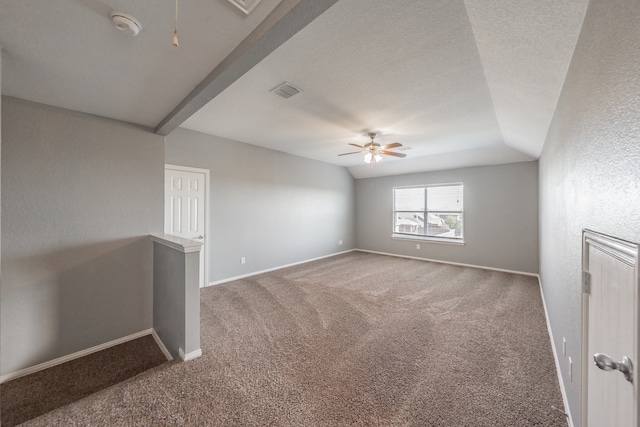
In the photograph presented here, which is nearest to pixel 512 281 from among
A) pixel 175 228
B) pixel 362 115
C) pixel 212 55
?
pixel 362 115

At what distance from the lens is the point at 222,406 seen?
1666 millimetres

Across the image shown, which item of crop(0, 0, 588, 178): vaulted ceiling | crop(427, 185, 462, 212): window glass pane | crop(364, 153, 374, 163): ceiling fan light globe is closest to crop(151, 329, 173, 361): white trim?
crop(0, 0, 588, 178): vaulted ceiling

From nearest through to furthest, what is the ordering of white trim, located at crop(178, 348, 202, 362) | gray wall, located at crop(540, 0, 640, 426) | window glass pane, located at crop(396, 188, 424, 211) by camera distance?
1. gray wall, located at crop(540, 0, 640, 426)
2. white trim, located at crop(178, 348, 202, 362)
3. window glass pane, located at crop(396, 188, 424, 211)

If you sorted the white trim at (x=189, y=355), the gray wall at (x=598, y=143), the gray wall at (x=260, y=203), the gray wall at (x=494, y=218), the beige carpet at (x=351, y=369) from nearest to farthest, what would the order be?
the gray wall at (x=598, y=143)
the beige carpet at (x=351, y=369)
the white trim at (x=189, y=355)
the gray wall at (x=260, y=203)
the gray wall at (x=494, y=218)

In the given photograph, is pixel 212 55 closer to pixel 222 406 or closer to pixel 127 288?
pixel 222 406

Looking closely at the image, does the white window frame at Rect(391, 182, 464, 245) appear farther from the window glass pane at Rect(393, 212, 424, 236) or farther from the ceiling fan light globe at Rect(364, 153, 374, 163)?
the ceiling fan light globe at Rect(364, 153, 374, 163)

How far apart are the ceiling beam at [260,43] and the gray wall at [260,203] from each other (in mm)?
2002

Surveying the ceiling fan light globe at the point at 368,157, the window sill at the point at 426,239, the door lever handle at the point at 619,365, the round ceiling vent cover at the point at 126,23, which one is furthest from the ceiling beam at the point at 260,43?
the window sill at the point at 426,239

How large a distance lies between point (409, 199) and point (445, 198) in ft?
3.04

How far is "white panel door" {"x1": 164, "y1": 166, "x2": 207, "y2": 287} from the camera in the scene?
3719mm

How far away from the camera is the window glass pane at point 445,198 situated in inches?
232

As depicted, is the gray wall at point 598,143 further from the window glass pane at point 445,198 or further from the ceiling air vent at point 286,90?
the window glass pane at point 445,198

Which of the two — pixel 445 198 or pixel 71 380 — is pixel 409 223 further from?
pixel 71 380

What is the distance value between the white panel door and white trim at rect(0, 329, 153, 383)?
129 cm
